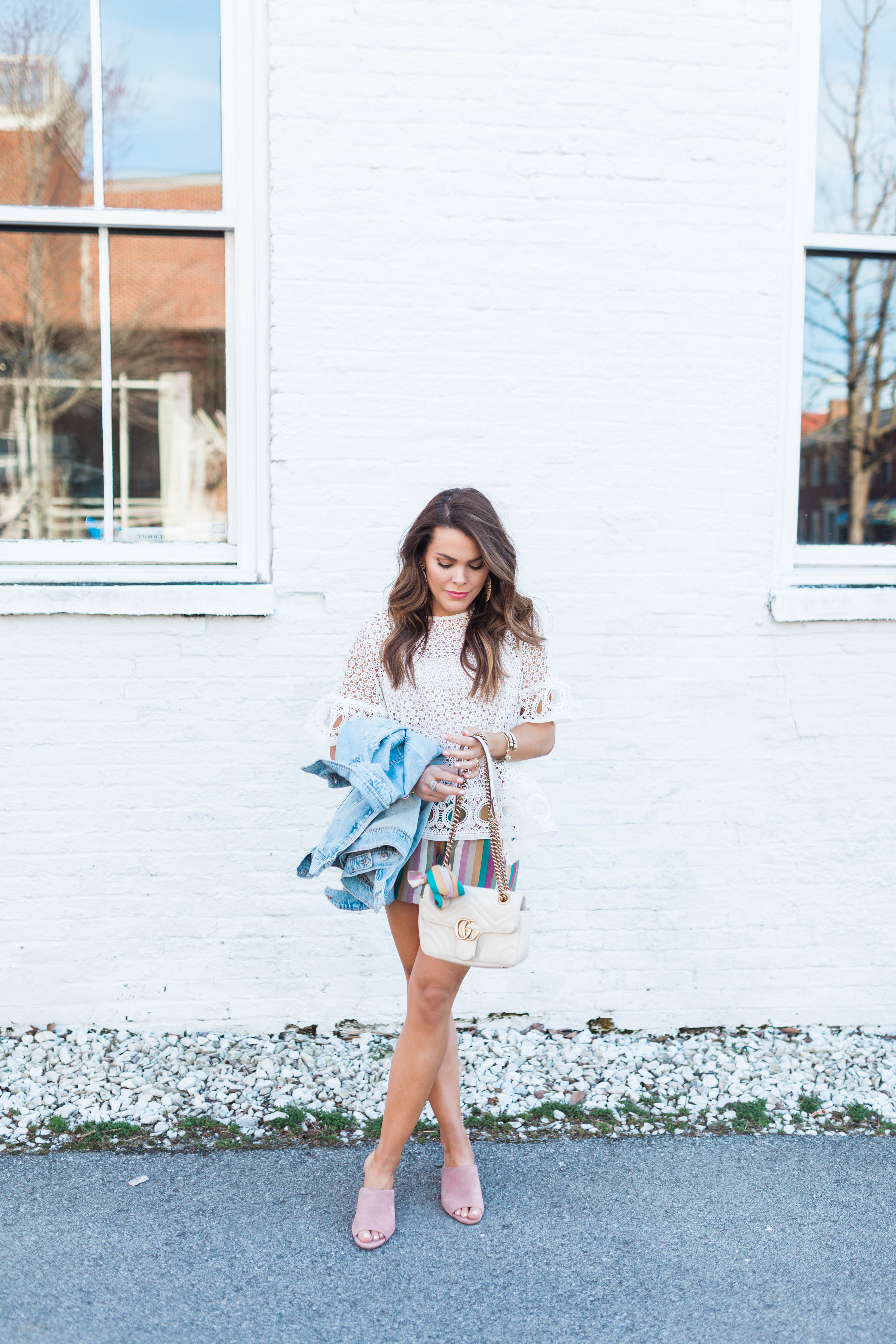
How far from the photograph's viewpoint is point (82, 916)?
145 inches

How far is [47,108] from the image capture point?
3.62 m

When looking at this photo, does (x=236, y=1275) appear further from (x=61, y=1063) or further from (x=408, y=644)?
(x=408, y=644)

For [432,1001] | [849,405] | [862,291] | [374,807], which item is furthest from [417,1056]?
[862,291]


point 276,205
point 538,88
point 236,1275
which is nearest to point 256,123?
point 276,205

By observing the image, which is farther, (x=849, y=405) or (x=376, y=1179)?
(x=849, y=405)

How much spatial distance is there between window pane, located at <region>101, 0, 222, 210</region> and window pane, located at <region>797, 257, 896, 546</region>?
2093 mm

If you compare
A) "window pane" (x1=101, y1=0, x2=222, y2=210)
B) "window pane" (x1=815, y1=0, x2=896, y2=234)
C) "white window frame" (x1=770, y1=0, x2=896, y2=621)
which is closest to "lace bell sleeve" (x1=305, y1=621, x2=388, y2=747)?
"white window frame" (x1=770, y1=0, x2=896, y2=621)

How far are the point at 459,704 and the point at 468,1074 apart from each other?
1522 millimetres

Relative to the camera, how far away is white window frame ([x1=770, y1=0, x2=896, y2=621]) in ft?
12.1

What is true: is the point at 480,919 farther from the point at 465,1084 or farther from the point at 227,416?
the point at 227,416

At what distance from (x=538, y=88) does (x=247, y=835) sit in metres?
2.58

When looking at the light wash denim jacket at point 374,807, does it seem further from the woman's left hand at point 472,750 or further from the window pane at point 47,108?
the window pane at point 47,108

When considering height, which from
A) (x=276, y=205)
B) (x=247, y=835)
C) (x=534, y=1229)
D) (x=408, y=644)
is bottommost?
(x=534, y=1229)

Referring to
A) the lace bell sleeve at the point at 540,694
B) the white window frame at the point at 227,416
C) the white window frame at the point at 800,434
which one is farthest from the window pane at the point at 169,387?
the white window frame at the point at 800,434
